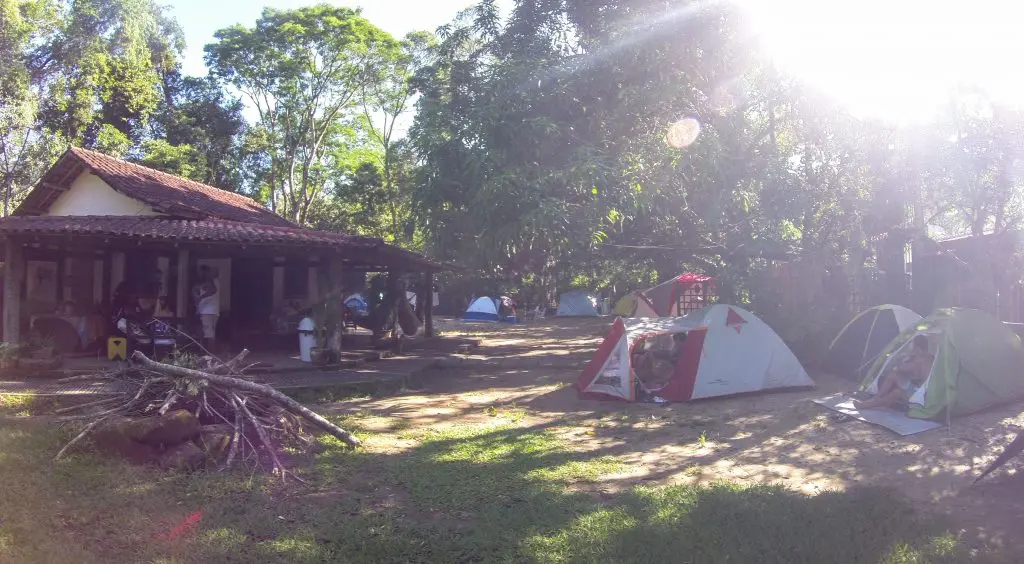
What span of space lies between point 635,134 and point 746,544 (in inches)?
348

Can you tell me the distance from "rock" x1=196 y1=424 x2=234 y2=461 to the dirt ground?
72.0 inches

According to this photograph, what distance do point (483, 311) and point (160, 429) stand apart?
84.9ft

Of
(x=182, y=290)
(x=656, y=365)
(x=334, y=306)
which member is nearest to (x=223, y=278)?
(x=182, y=290)

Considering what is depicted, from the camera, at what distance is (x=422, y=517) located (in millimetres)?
5195

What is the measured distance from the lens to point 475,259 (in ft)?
41.2

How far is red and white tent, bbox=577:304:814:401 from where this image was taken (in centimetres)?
1047

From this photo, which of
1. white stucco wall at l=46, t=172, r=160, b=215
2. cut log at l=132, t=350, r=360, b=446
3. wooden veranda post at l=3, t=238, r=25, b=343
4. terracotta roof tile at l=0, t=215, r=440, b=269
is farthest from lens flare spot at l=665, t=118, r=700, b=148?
wooden veranda post at l=3, t=238, r=25, b=343

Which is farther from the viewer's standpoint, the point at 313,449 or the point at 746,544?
the point at 313,449

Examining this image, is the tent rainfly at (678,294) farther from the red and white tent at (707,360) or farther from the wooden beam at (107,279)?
the wooden beam at (107,279)

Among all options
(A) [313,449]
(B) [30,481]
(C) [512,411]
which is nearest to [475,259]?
(C) [512,411]

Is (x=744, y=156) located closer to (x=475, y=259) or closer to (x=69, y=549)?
(x=475, y=259)

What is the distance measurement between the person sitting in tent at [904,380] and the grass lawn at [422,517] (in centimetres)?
354

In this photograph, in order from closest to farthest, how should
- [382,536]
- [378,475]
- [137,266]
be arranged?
1. [382,536]
2. [378,475]
3. [137,266]

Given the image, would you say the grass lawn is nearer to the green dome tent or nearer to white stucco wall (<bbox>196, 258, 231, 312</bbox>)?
the green dome tent
